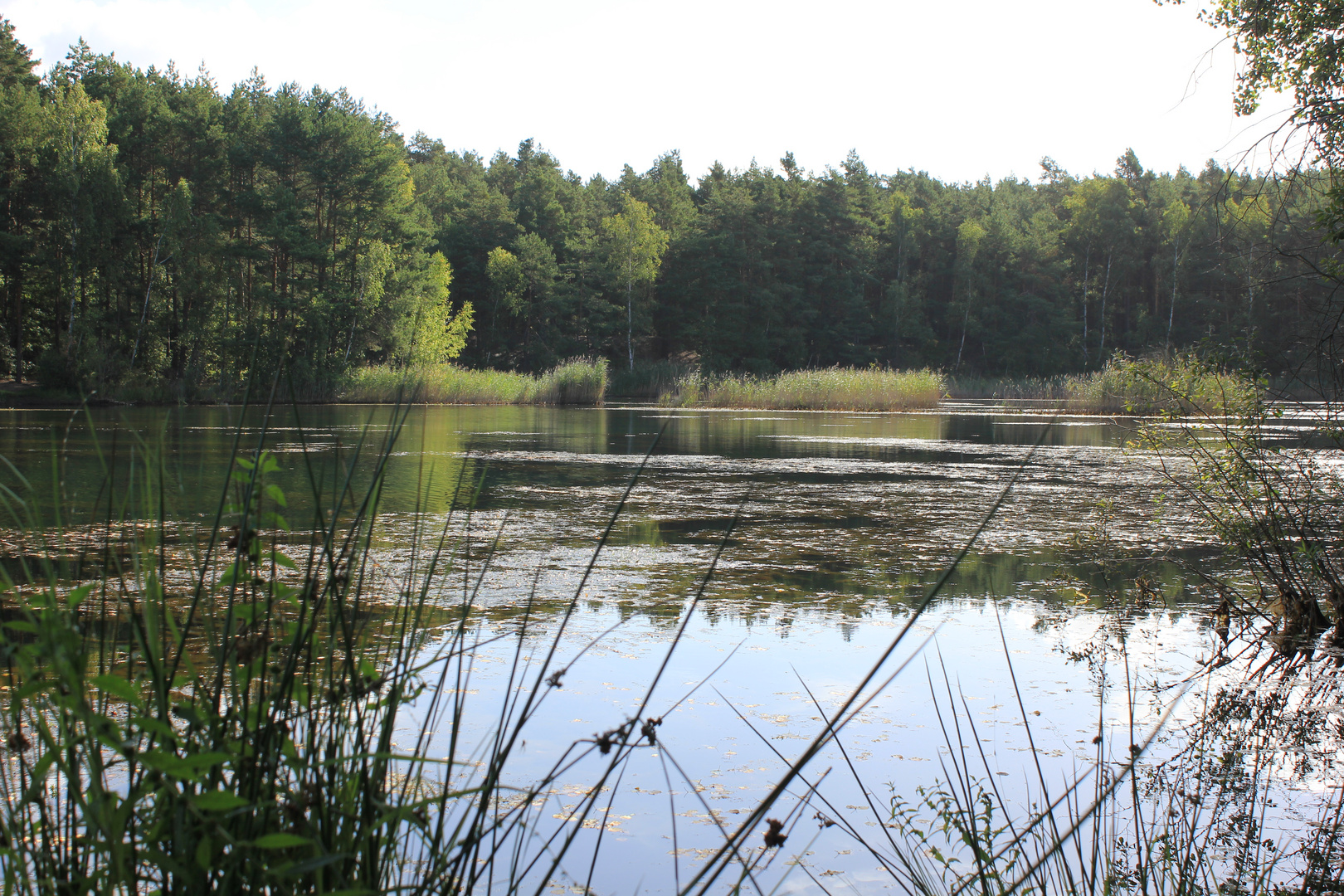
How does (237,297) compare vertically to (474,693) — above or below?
above

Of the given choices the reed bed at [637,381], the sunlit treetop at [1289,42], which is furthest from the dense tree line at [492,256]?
the sunlit treetop at [1289,42]

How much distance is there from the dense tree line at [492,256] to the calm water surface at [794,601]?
14.5 meters

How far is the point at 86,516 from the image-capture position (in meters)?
6.21

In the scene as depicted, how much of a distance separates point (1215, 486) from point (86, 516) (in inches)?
249

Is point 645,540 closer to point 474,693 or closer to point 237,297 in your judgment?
point 474,693

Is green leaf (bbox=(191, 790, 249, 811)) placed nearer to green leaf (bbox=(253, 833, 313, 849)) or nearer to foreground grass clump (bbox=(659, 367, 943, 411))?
green leaf (bbox=(253, 833, 313, 849))

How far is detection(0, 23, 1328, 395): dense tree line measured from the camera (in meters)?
29.2

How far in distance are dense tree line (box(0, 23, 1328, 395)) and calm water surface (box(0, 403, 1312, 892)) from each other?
14.5 metres

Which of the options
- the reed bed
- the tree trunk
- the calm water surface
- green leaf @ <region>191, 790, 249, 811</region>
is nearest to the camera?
green leaf @ <region>191, 790, 249, 811</region>

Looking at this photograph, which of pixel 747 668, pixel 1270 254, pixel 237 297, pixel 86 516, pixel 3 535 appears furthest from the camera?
pixel 237 297

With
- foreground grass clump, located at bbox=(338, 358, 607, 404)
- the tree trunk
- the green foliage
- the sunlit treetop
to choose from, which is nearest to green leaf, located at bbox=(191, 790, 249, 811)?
the green foliage

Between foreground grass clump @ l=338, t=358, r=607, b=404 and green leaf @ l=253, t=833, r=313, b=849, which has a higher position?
foreground grass clump @ l=338, t=358, r=607, b=404

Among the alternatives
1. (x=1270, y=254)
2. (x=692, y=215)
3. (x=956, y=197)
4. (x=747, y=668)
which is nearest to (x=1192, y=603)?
(x=1270, y=254)

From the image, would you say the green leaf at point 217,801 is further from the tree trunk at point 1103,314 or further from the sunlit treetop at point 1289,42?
the tree trunk at point 1103,314
